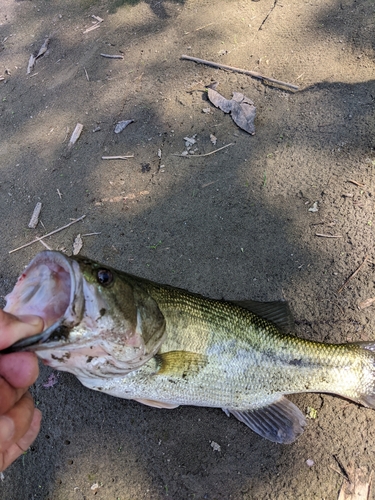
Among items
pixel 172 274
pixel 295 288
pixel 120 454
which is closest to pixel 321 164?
pixel 295 288

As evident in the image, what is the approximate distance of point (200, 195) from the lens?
419 centimetres

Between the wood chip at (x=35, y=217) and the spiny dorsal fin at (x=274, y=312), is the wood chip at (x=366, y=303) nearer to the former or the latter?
the spiny dorsal fin at (x=274, y=312)

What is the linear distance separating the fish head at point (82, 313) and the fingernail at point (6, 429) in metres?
0.37

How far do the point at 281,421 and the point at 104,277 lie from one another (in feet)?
6.32

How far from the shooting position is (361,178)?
396cm

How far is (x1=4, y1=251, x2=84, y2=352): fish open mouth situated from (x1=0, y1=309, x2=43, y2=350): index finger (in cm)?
7

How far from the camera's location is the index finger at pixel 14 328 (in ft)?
5.97

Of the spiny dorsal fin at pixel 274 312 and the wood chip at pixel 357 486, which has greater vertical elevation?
the spiny dorsal fin at pixel 274 312

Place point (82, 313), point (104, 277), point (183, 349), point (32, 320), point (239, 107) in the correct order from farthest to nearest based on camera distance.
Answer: point (239, 107)
point (183, 349)
point (104, 277)
point (82, 313)
point (32, 320)

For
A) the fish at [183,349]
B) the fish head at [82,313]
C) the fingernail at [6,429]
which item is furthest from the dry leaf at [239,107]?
the fingernail at [6,429]

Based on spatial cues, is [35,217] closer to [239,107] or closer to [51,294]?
[51,294]

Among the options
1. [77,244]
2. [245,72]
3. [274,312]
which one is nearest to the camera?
[274,312]

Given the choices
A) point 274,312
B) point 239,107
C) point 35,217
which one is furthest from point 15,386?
point 239,107

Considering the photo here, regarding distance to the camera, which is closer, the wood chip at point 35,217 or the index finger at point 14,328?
the index finger at point 14,328
